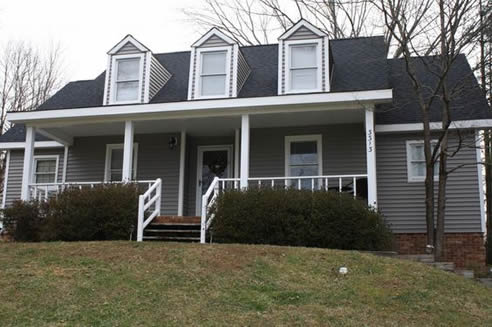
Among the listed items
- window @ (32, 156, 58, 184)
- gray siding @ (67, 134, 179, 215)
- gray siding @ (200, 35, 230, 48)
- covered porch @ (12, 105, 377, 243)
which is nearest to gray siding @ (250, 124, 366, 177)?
covered porch @ (12, 105, 377, 243)

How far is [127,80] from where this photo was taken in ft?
46.3

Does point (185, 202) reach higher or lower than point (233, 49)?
lower

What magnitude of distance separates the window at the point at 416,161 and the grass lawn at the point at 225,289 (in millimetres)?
4735

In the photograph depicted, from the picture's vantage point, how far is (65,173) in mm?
→ 15344

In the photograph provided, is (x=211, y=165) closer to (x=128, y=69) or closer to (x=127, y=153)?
(x=127, y=153)

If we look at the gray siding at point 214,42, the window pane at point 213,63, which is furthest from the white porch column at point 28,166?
the gray siding at point 214,42

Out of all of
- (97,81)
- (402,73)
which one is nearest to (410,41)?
(402,73)

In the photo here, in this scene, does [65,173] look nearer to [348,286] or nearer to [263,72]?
[263,72]

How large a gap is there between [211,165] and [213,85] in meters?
2.27

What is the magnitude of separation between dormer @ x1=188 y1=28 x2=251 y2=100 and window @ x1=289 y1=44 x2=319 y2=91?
1.40 meters

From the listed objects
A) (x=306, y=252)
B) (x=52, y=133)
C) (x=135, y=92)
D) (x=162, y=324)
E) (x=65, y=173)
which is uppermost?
(x=135, y=92)

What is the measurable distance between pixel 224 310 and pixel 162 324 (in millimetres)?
819

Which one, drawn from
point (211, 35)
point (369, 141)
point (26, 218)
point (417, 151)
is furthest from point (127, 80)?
point (417, 151)

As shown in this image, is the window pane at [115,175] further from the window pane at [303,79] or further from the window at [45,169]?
the window pane at [303,79]
